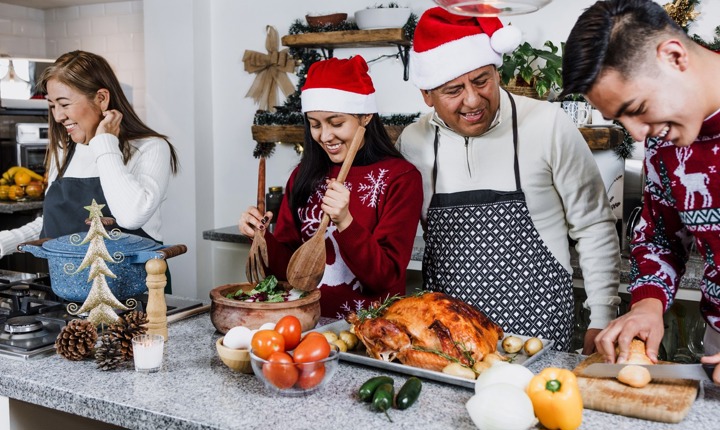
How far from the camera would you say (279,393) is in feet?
4.73

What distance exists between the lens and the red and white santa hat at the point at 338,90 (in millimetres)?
A: 2184

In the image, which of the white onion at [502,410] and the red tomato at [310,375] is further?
the red tomato at [310,375]

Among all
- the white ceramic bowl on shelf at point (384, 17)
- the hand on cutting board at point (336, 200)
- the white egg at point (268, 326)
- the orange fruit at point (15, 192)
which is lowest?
the white egg at point (268, 326)

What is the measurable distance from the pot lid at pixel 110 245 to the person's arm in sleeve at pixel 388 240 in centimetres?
54

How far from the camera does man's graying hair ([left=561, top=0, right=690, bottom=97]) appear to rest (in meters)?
1.32

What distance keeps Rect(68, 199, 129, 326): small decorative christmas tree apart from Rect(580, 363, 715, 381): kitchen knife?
1.11 metres

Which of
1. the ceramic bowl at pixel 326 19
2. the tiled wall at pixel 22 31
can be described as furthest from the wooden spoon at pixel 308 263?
the tiled wall at pixel 22 31

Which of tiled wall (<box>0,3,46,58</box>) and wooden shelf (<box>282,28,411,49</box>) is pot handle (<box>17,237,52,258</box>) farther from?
tiled wall (<box>0,3,46,58</box>)

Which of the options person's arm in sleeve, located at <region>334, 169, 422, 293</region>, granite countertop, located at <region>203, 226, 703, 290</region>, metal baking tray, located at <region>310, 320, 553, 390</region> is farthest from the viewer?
granite countertop, located at <region>203, 226, 703, 290</region>

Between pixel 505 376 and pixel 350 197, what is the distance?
932 mm

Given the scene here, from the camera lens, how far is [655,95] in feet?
4.37

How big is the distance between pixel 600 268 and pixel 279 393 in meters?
1.06

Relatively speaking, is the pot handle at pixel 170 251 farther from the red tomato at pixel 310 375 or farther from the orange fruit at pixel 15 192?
the orange fruit at pixel 15 192

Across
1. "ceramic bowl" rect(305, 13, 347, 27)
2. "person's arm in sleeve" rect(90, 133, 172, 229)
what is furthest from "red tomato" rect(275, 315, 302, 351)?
"ceramic bowl" rect(305, 13, 347, 27)
